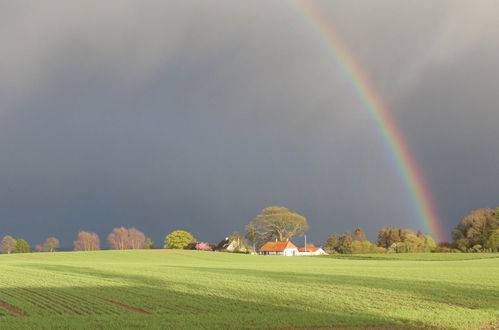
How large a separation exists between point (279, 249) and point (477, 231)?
53.6 meters

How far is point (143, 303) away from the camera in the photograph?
24.6 metres

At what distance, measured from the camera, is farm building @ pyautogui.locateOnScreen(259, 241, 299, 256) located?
502 feet

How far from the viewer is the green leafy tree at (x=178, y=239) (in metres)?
150

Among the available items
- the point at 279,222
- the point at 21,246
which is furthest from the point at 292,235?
the point at 21,246

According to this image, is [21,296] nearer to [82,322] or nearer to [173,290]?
[173,290]

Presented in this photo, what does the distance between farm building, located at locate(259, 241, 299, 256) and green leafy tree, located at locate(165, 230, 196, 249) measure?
22.2 m

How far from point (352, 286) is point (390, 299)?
693cm

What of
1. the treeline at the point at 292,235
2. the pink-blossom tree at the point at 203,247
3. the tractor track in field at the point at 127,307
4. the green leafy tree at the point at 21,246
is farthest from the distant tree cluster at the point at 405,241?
the tractor track in field at the point at 127,307

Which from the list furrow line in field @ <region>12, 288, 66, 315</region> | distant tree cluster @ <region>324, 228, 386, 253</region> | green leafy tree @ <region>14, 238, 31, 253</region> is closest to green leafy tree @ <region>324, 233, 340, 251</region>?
distant tree cluster @ <region>324, 228, 386, 253</region>

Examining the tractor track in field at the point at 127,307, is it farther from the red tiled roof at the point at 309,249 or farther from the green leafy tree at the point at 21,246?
the red tiled roof at the point at 309,249

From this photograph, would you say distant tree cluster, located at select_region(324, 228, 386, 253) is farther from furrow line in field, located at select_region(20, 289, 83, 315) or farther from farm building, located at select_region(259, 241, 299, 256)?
furrow line in field, located at select_region(20, 289, 83, 315)

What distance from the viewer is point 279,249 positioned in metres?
154

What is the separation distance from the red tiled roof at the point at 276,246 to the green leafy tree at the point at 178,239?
874 inches

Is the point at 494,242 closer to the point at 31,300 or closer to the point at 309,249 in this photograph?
the point at 309,249
